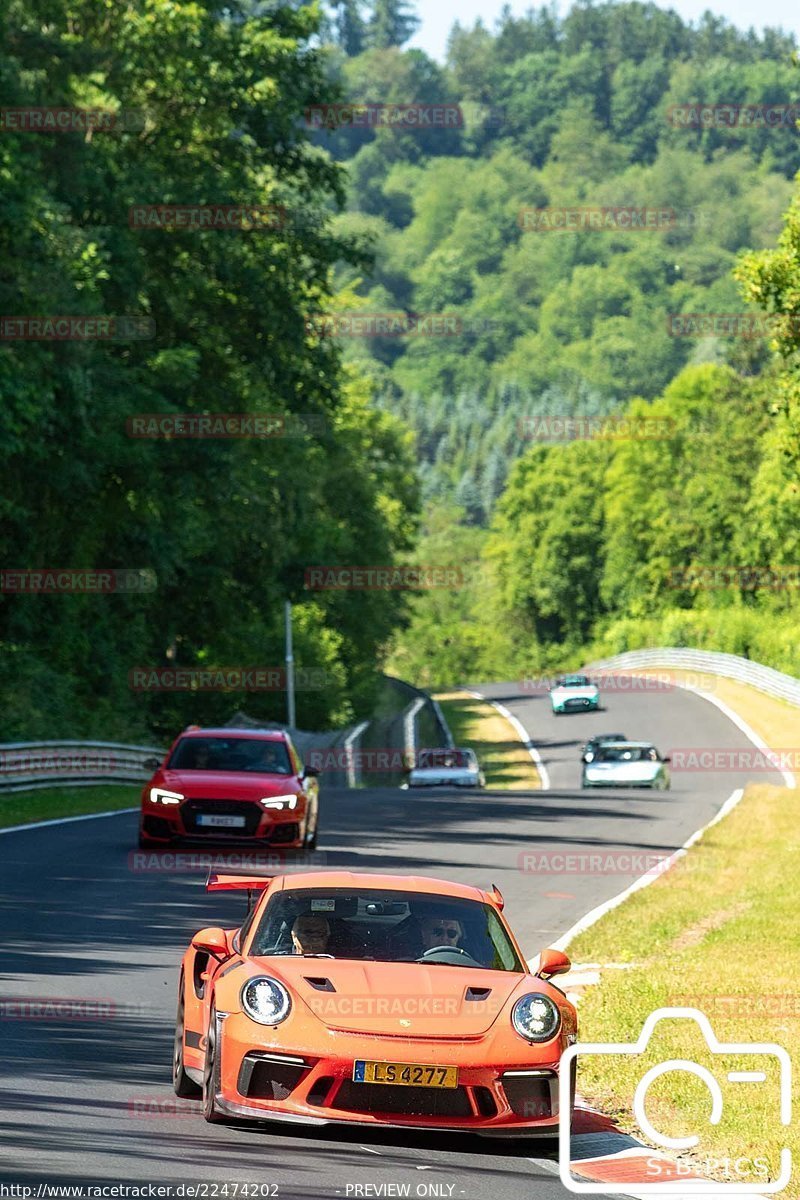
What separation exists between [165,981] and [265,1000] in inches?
206

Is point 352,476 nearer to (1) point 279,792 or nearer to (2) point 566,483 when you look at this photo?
(1) point 279,792

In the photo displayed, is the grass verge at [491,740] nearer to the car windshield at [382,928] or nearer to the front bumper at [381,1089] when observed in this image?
the car windshield at [382,928]

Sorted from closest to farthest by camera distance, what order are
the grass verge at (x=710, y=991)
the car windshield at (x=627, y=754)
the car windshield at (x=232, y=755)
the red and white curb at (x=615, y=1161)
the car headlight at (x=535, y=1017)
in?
the red and white curb at (x=615, y=1161), the car headlight at (x=535, y=1017), the grass verge at (x=710, y=991), the car windshield at (x=232, y=755), the car windshield at (x=627, y=754)

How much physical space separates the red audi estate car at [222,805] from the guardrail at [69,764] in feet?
29.1

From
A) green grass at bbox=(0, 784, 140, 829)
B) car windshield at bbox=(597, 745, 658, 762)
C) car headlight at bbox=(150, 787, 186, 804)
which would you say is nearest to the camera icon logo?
car headlight at bbox=(150, 787, 186, 804)

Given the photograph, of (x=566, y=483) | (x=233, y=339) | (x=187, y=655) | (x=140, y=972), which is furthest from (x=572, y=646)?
(x=140, y=972)

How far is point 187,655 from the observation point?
63656 mm

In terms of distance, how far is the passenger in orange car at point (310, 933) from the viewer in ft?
33.2

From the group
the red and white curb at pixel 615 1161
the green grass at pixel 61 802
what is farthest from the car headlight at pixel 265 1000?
the green grass at pixel 61 802

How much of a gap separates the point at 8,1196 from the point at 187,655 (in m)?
56.4

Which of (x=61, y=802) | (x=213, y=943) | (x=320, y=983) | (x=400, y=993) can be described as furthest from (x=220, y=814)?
(x=400, y=993)

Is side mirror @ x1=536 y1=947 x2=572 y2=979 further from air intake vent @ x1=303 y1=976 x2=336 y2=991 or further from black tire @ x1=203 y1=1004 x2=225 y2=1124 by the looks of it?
black tire @ x1=203 y1=1004 x2=225 y2=1124

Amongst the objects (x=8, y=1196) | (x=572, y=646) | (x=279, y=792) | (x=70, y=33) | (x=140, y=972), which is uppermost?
(x=70, y=33)

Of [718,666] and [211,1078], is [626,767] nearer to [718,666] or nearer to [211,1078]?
[211,1078]
